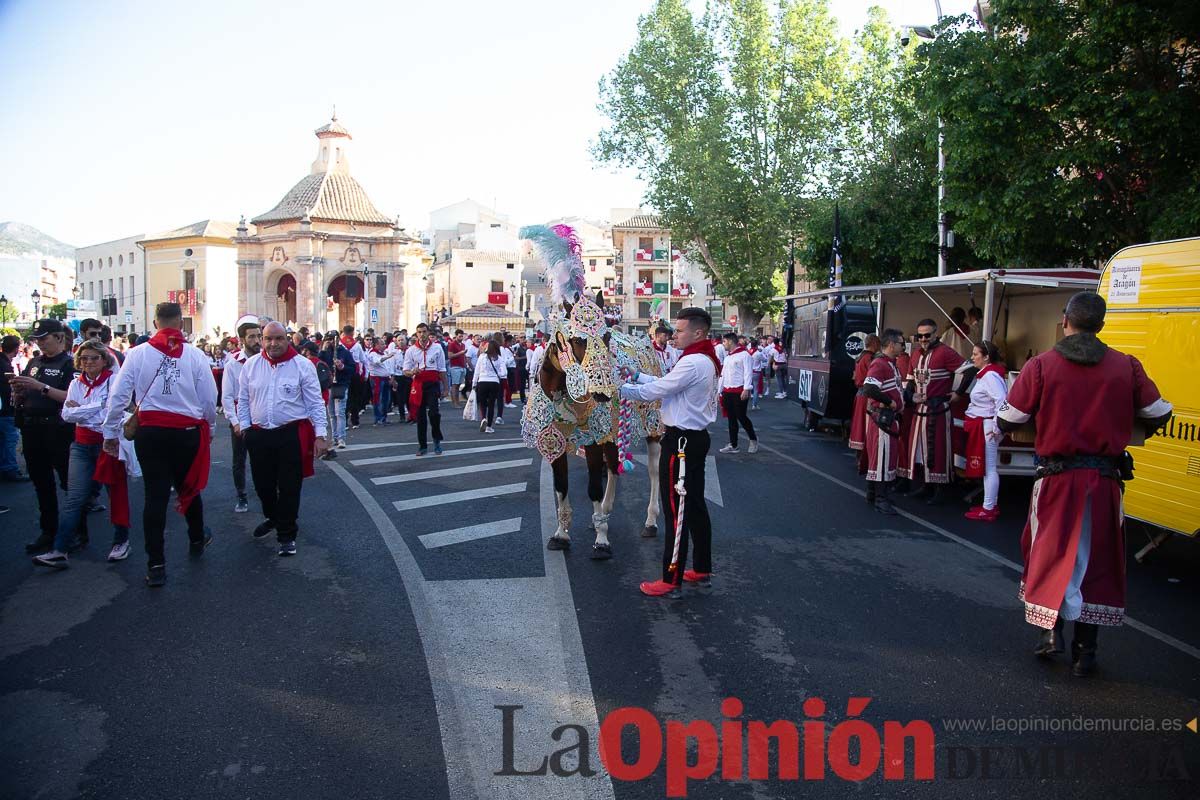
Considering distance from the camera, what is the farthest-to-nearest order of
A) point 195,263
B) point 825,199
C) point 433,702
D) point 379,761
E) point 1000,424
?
point 195,263 < point 825,199 < point 1000,424 < point 433,702 < point 379,761

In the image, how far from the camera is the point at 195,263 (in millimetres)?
72938

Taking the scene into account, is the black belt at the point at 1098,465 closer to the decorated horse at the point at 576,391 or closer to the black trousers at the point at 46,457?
the decorated horse at the point at 576,391

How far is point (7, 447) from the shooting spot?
1100 cm

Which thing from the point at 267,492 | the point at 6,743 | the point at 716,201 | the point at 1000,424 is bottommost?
the point at 6,743

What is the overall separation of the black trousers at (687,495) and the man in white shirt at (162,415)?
12.2 ft

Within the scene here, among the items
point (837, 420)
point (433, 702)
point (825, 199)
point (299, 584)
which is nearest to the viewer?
point (433, 702)

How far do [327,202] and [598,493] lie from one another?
60.4 metres

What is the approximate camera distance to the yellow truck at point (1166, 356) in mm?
6688

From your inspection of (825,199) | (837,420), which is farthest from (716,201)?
(837,420)

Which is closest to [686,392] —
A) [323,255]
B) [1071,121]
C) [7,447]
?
[7,447]

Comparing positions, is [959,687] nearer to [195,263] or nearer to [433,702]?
[433,702]

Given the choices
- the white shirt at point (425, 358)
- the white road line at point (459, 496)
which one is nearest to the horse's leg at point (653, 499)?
the white road line at point (459, 496)

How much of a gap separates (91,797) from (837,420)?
1541 cm

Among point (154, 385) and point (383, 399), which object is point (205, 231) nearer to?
point (383, 399)
